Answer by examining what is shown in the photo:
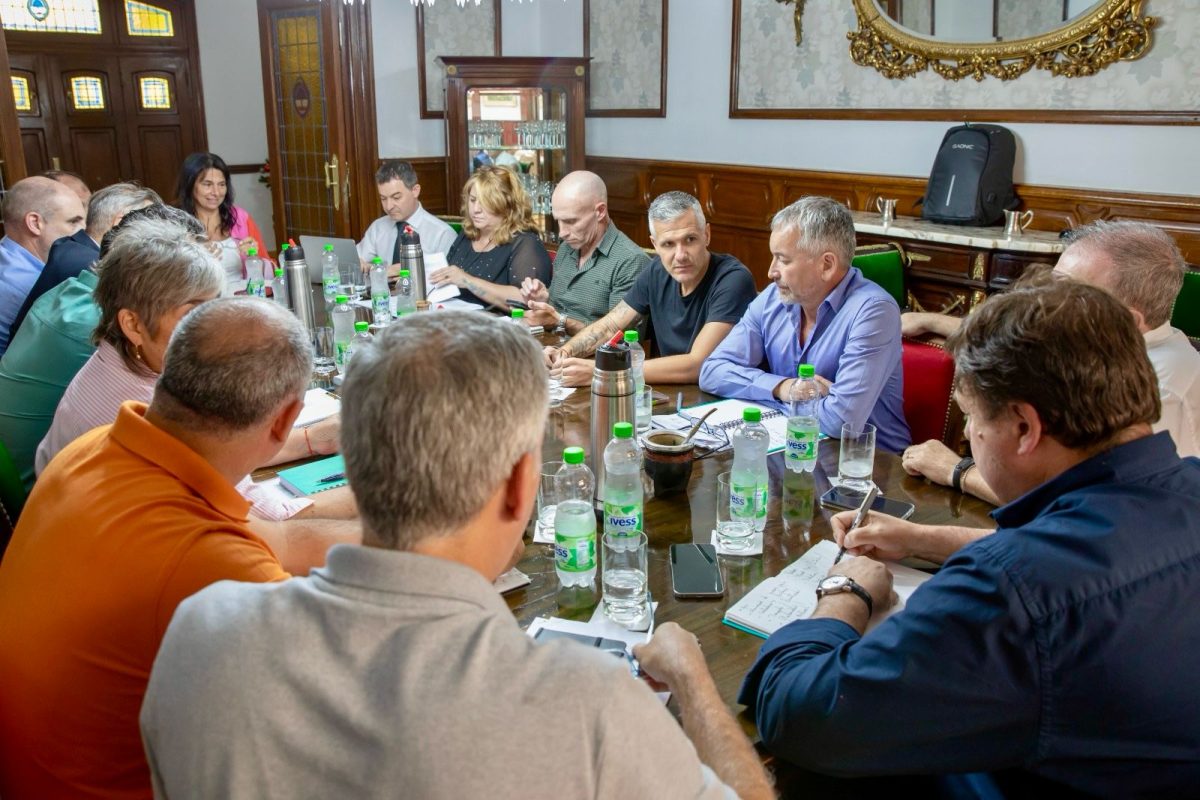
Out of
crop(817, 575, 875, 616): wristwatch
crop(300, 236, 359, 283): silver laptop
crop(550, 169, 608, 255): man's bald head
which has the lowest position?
crop(817, 575, 875, 616): wristwatch

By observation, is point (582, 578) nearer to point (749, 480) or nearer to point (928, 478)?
point (749, 480)

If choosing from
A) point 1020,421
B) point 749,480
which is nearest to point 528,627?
point 749,480

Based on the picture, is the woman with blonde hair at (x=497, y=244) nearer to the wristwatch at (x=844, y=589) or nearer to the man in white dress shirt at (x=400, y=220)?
the man in white dress shirt at (x=400, y=220)

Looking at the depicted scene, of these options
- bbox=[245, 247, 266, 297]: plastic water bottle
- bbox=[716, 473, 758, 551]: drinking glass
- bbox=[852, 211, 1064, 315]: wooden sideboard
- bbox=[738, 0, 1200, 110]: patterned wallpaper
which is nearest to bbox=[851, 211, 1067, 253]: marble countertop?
bbox=[852, 211, 1064, 315]: wooden sideboard

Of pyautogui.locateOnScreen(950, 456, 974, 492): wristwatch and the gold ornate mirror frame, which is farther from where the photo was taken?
the gold ornate mirror frame

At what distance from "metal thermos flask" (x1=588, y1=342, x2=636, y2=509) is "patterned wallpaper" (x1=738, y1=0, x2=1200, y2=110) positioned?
3.57 metres

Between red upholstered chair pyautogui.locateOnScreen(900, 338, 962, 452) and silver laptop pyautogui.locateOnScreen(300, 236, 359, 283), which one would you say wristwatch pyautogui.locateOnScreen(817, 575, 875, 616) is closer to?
red upholstered chair pyautogui.locateOnScreen(900, 338, 962, 452)

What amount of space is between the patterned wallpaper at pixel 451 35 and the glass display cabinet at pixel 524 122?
17 cm

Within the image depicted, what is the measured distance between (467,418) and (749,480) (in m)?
0.94

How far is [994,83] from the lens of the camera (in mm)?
4625

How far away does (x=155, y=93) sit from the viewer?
781cm

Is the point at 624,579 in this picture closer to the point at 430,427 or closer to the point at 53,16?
the point at 430,427

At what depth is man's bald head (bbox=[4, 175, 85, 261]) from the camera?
3.44 m

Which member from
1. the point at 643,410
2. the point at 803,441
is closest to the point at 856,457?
the point at 803,441
